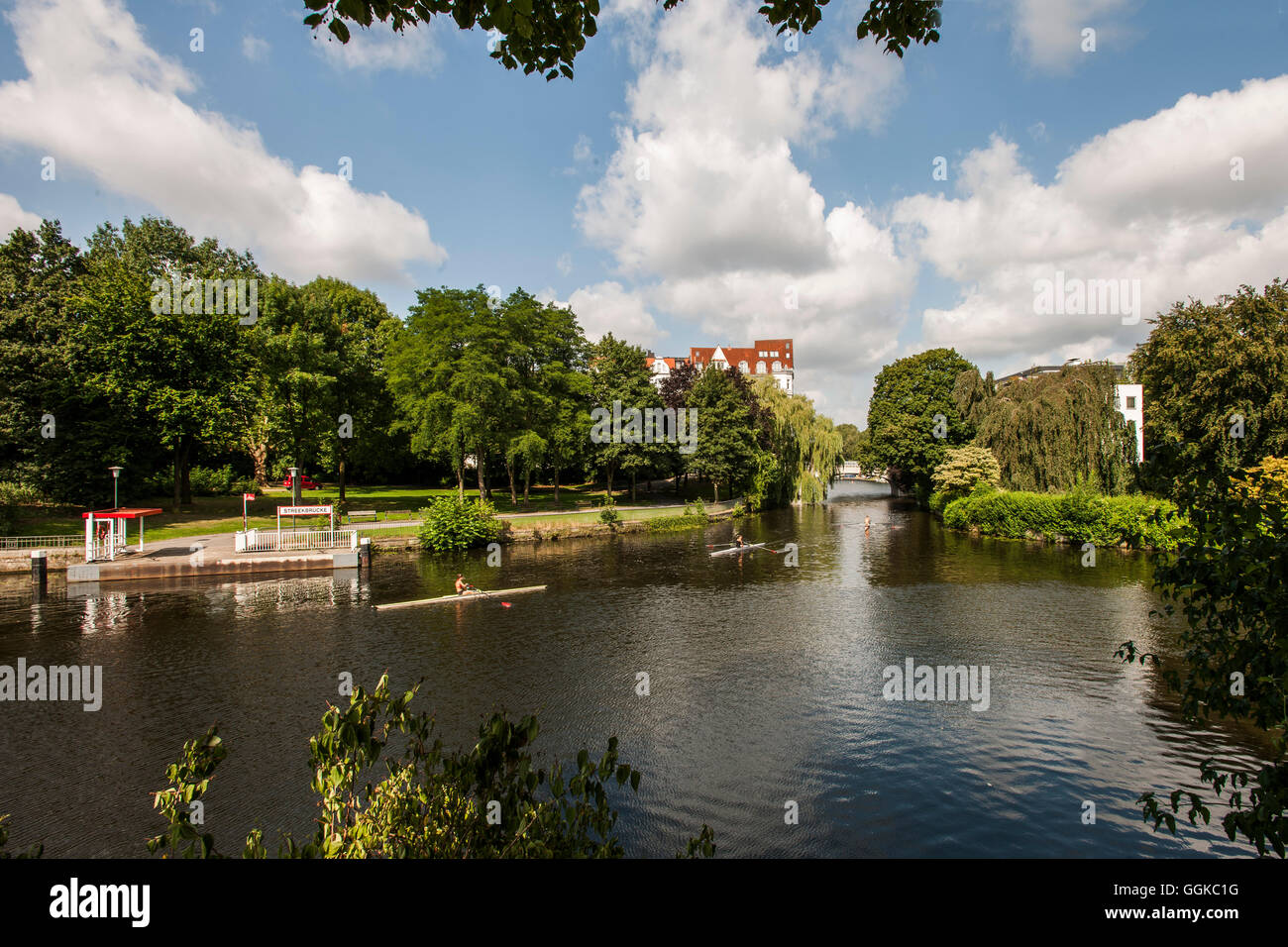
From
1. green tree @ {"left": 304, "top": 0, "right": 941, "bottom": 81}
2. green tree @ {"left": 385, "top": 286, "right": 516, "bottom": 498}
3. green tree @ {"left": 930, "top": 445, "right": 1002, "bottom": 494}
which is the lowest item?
green tree @ {"left": 930, "top": 445, "right": 1002, "bottom": 494}

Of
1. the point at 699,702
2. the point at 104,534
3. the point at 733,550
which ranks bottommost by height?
the point at 699,702

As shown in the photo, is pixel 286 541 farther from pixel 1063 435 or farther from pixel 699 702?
pixel 1063 435

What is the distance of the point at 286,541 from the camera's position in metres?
28.4

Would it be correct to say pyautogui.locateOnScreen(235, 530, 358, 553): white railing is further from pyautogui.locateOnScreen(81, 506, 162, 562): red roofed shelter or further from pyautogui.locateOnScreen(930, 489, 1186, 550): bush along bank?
pyautogui.locateOnScreen(930, 489, 1186, 550): bush along bank

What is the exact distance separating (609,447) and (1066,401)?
1199 inches

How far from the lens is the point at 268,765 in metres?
10.1

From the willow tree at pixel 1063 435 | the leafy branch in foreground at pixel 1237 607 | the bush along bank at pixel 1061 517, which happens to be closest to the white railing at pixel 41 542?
the leafy branch in foreground at pixel 1237 607

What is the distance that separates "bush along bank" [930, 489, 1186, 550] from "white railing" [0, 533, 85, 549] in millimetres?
45776

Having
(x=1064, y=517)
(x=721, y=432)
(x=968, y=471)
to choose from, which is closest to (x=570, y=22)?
(x=1064, y=517)

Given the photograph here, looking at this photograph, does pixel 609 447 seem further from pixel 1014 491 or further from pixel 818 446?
pixel 1014 491

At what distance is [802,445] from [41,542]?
5114 cm

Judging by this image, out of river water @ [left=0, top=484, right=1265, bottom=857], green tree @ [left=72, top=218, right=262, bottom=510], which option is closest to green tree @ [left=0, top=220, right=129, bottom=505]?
green tree @ [left=72, top=218, right=262, bottom=510]

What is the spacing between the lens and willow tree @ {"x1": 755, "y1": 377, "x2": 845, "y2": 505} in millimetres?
56969

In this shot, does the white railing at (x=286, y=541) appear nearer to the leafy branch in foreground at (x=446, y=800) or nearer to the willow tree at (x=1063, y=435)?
the leafy branch in foreground at (x=446, y=800)
